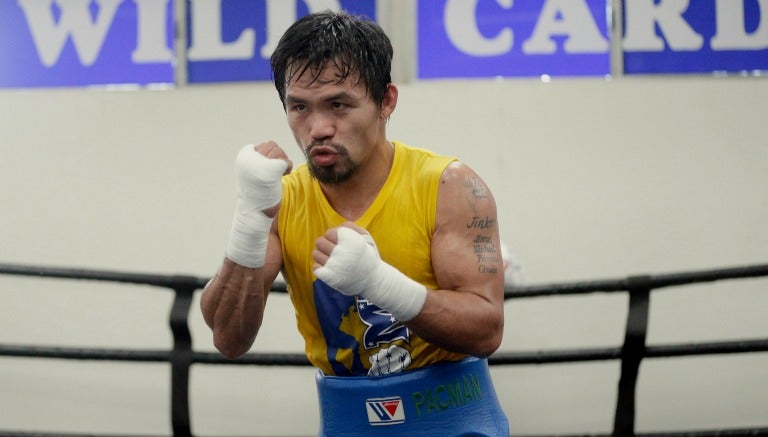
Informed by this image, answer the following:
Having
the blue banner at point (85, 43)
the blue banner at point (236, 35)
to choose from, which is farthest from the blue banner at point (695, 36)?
the blue banner at point (85, 43)

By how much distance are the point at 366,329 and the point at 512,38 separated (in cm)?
227

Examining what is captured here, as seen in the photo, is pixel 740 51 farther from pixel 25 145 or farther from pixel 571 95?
pixel 25 145

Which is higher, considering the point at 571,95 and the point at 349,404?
the point at 571,95

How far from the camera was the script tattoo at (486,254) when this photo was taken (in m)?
1.79

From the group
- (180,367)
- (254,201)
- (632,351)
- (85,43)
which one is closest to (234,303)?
(254,201)

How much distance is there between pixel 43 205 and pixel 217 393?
0.99m

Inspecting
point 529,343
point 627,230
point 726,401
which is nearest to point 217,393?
point 529,343

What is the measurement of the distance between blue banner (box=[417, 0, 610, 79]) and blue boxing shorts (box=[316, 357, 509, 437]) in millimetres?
2143

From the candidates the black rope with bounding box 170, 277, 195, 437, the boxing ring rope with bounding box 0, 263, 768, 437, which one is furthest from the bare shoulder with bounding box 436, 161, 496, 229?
the black rope with bounding box 170, 277, 195, 437

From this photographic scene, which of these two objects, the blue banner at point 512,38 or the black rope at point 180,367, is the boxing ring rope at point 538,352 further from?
the blue banner at point 512,38

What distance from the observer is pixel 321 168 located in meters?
1.79

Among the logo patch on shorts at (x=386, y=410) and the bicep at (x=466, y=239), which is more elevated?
the bicep at (x=466, y=239)

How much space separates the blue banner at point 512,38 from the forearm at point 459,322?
219 cm

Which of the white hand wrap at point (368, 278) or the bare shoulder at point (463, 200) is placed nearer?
the white hand wrap at point (368, 278)
